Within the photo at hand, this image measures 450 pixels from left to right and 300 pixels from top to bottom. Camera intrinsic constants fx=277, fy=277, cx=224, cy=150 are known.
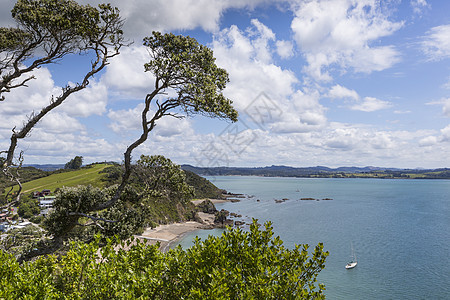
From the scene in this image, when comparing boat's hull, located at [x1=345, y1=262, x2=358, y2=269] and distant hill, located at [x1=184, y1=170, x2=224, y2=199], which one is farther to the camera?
distant hill, located at [x1=184, y1=170, x2=224, y2=199]

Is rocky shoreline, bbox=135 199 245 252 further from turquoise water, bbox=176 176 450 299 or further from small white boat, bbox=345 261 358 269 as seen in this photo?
small white boat, bbox=345 261 358 269

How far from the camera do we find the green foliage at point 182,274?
624 centimetres

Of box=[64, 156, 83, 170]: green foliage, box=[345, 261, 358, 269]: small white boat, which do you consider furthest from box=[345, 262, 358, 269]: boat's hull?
box=[64, 156, 83, 170]: green foliage

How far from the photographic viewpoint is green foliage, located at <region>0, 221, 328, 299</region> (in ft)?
20.5

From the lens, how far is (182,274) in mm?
7027

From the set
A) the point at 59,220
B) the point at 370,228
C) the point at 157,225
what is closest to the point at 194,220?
the point at 157,225

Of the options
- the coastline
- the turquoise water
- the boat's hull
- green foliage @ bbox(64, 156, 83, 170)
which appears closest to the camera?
the turquoise water

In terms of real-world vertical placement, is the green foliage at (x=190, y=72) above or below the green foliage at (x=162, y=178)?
above

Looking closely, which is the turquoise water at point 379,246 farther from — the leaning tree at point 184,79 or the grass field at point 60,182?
the grass field at point 60,182

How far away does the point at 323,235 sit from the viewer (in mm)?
69312

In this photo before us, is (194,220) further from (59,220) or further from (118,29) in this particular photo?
(118,29)

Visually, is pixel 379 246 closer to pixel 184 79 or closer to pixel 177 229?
pixel 177 229

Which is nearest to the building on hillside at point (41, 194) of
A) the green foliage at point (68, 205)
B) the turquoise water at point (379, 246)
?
the turquoise water at point (379, 246)

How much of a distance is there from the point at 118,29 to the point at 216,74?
503cm
